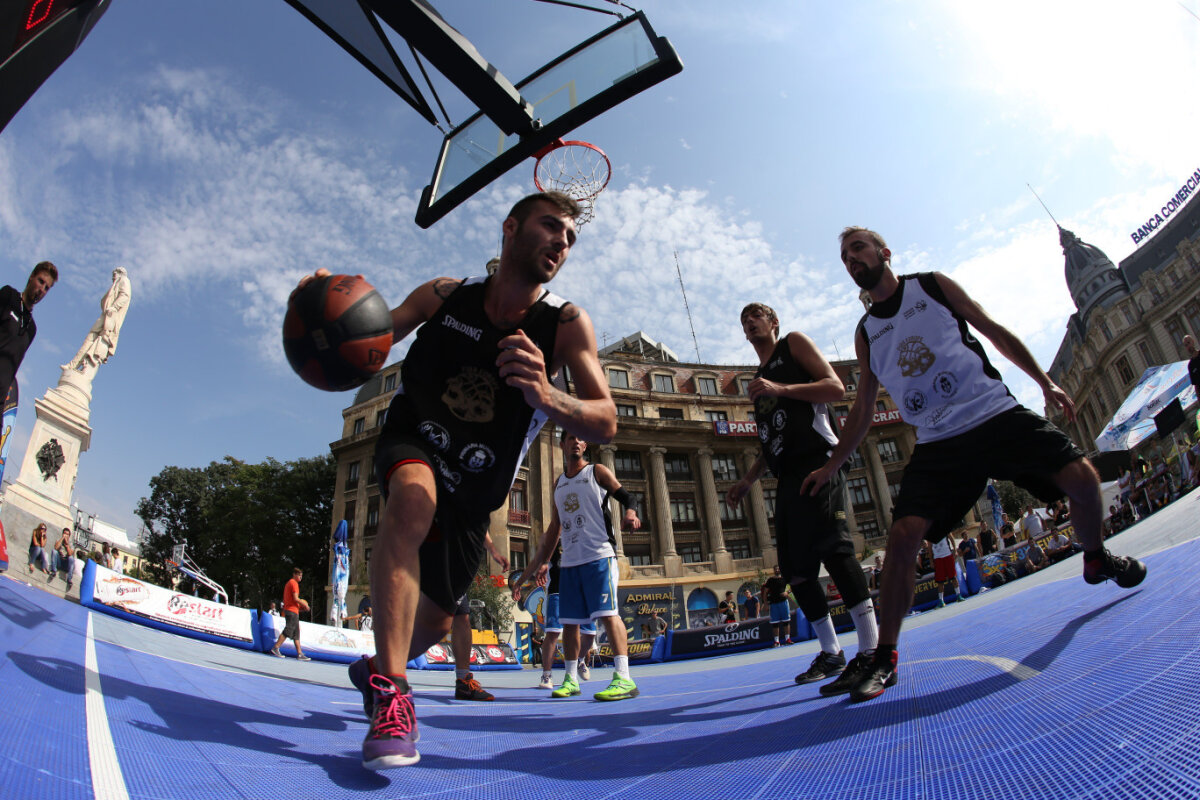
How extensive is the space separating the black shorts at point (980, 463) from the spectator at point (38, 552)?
16.2 metres

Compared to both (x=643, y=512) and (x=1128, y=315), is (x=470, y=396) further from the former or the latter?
(x=1128, y=315)

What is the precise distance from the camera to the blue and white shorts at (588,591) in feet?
15.6

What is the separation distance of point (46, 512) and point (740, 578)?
3018 cm

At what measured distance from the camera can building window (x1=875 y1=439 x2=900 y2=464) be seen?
39562 millimetres

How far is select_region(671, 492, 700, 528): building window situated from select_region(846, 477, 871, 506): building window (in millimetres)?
11586

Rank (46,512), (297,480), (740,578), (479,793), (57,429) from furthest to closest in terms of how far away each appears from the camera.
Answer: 1. (297,480)
2. (740,578)
3. (57,429)
4. (46,512)
5. (479,793)

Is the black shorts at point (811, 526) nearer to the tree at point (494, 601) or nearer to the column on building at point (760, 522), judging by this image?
the tree at point (494, 601)

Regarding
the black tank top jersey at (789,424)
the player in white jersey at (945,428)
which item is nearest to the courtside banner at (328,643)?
the black tank top jersey at (789,424)

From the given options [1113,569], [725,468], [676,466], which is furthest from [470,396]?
[725,468]

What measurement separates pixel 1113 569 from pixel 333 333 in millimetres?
3940

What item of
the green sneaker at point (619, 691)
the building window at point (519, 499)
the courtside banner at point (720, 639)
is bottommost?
the courtside banner at point (720, 639)

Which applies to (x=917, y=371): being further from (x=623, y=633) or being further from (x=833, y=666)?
(x=623, y=633)

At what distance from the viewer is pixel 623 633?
4352mm

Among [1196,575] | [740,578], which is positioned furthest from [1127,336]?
[1196,575]
